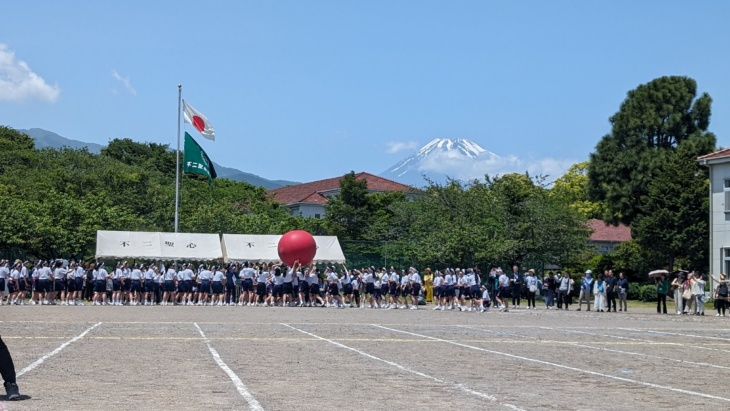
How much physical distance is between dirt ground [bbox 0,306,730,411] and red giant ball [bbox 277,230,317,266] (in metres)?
15.8

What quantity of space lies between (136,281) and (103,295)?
1.50m

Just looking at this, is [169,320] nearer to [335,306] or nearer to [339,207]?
[335,306]

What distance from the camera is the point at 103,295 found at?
42062mm

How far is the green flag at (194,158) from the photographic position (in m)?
49.6

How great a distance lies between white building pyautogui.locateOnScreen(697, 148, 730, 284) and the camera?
5081 cm

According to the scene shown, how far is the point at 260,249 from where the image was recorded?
1865 inches

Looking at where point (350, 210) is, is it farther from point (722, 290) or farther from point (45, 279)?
point (722, 290)

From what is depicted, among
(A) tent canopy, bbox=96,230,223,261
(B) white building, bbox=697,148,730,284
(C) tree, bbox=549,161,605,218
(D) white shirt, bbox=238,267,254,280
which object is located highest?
(C) tree, bbox=549,161,605,218

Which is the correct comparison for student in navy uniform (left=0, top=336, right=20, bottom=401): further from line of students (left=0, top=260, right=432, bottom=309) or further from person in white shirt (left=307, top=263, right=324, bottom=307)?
person in white shirt (left=307, top=263, right=324, bottom=307)

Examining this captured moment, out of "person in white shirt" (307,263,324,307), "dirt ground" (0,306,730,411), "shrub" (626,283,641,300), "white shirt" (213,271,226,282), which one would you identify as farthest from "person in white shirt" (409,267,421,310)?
"shrub" (626,283,641,300)

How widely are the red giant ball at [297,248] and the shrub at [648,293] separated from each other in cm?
2159

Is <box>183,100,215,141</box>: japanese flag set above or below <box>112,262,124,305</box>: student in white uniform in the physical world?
above

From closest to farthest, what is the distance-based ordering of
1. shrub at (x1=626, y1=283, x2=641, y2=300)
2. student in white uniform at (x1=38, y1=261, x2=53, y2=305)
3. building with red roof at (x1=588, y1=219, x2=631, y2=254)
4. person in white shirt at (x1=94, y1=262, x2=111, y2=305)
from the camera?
student in white uniform at (x1=38, y1=261, x2=53, y2=305), person in white shirt at (x1=94, y1=262, x2=111, y2=305), shrub at (x1=626, y1=283, x2=641, y2=300), building with red roof at (x1=588, y1=219, x2=631, y2=254)

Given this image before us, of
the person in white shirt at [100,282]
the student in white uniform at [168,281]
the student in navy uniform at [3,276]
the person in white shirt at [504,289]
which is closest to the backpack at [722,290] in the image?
the person in white shirt at [504,289]
